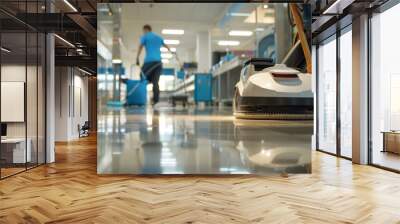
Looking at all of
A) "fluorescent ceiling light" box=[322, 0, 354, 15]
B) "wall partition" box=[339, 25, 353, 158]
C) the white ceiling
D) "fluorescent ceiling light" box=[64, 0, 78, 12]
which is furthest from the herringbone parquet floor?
"fluorescent ceiling light" box=[64, 0, 78, 12]

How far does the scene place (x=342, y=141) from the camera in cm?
764

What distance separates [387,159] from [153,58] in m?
4.31

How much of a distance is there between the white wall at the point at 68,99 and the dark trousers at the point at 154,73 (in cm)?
780

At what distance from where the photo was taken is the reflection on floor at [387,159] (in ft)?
19.3

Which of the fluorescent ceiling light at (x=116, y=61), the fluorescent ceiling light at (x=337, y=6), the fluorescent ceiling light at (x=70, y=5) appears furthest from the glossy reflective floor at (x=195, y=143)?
the fluorescent ceiling light at (x=70, y=5)

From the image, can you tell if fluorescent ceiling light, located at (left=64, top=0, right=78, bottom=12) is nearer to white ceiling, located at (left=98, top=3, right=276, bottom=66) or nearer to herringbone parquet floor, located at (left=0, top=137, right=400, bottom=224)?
white ceiling, located at (left=98, top=3, right=276, bottom=66)

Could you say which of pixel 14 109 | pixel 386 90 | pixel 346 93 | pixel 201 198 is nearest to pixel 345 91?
pixel 346 93

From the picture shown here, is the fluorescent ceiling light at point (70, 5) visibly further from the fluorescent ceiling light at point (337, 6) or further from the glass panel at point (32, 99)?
the fluorescent ceiling light at point (337, 6)

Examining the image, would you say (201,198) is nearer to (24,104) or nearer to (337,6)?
(337,6)

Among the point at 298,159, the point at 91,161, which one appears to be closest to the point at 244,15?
the point at 298,159

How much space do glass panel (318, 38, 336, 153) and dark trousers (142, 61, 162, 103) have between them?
5.14 metres

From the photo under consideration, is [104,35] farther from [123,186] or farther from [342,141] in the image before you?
[342,141]

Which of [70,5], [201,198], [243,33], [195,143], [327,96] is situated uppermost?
[70,5]

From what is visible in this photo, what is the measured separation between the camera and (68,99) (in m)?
11.5
